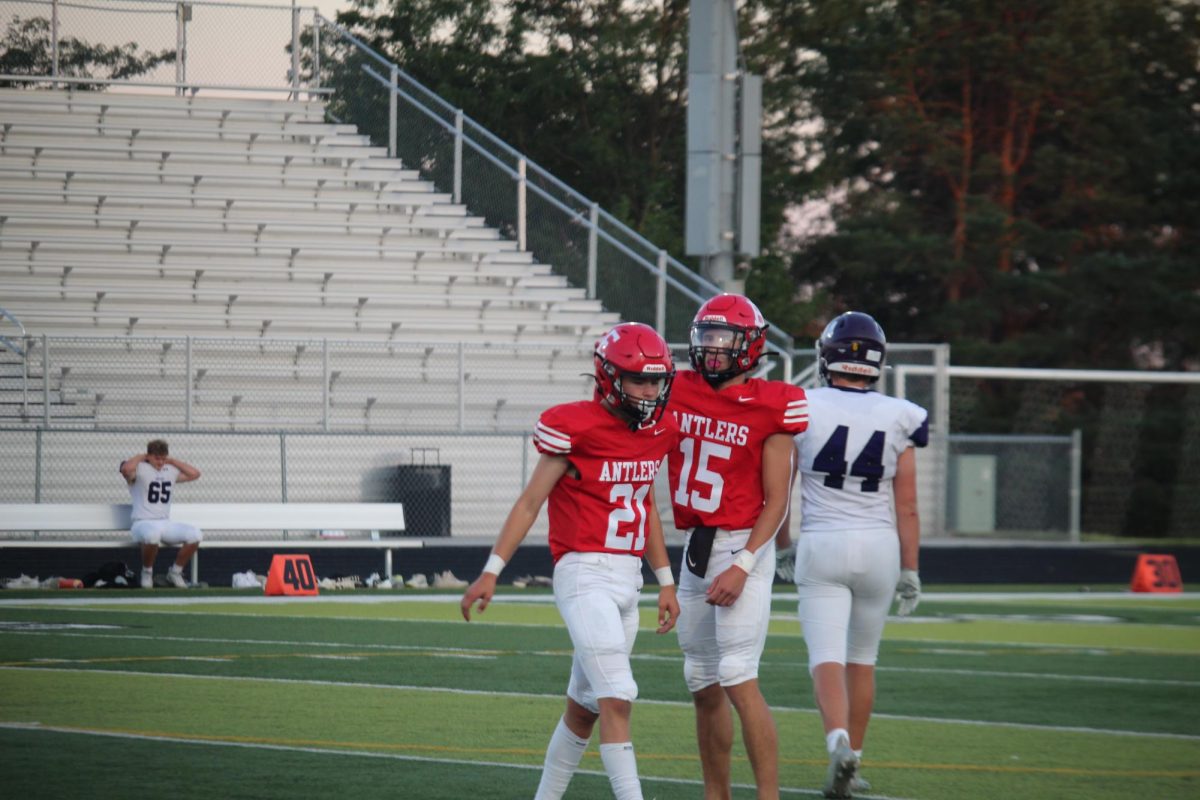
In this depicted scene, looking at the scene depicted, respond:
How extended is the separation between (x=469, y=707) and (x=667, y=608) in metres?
3.56

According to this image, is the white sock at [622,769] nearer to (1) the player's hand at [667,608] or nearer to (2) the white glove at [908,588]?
(1) the player's hand at [667,608]

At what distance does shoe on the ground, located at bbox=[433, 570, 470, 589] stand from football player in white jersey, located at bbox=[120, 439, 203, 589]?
8.18 feet

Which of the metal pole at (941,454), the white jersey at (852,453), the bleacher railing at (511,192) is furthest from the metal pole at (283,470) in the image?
the white jersey at (852,453)

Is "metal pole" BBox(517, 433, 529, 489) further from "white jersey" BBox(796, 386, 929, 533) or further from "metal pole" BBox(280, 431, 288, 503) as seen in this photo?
"white jersey" BBox(796, 386, 929, 533)

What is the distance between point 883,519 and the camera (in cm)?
716

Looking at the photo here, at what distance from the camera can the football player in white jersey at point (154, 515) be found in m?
17.2

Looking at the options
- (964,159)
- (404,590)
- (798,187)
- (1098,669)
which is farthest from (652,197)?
(1098,669)

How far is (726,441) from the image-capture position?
6277mm

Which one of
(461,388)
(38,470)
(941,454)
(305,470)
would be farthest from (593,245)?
(38,470)

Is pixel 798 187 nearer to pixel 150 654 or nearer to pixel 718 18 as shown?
pixel 718 18

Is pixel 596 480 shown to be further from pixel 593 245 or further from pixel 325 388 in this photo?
pixel 593 245

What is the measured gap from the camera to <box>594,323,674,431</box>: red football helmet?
19.2 feet

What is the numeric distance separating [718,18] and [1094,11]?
20.6 meters

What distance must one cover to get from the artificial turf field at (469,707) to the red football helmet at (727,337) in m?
1.78
